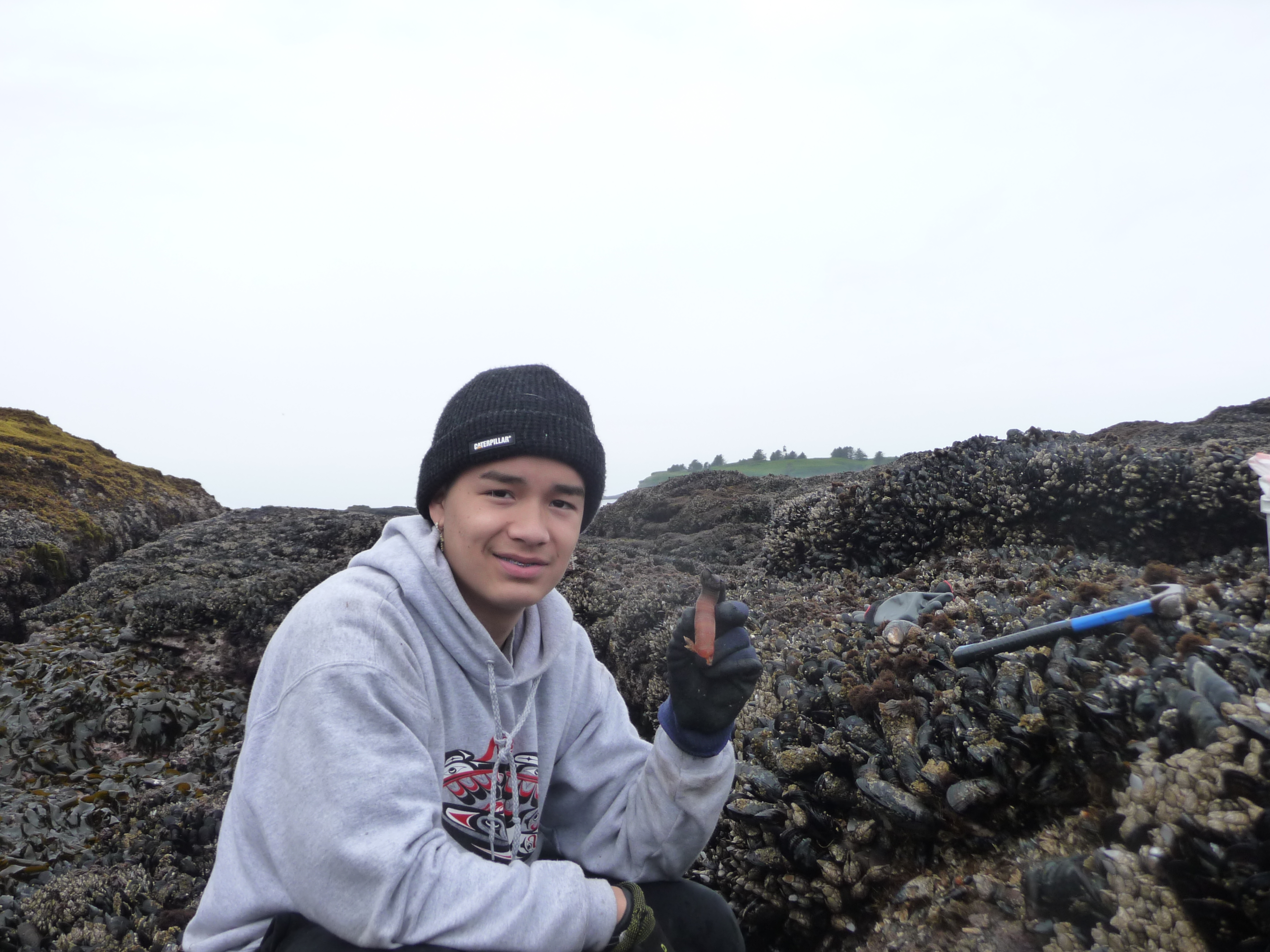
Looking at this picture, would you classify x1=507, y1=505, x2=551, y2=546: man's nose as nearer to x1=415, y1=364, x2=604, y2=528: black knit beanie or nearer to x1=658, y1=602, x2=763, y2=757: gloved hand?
x1=415, y1=364, x2=604, y2=528: black knit beanie

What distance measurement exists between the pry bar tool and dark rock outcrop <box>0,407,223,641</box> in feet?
21.0

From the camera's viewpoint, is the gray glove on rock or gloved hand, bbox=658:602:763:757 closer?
gloved hand, bbox=658:602:763:757

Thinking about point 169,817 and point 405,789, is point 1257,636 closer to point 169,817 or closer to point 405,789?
point 405,789

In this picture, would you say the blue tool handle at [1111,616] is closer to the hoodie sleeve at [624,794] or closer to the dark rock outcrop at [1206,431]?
the hoodie sleeve at [624,794]

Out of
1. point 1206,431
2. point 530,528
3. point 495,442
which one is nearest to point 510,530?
point 530,528

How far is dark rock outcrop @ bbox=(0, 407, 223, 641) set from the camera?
20.5 ft

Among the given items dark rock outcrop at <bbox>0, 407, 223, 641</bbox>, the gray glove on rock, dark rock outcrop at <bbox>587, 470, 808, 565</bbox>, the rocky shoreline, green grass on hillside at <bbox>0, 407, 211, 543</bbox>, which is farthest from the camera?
dark rock outcrop at <bbox>587, 470, 808, 565</bbox>

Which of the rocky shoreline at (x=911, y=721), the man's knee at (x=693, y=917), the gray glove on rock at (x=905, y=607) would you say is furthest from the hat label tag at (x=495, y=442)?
the gray glove on rock at (x=905, y=607)

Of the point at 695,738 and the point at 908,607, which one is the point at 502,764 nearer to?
the point at 695,738

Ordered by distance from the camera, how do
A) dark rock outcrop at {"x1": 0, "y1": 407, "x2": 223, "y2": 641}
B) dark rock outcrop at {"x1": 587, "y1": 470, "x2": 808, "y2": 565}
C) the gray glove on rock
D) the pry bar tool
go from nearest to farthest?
the pry bar tool → the gray glove on rock → dark rock outcrop at {"x1": 0, "y1": 407, "x2": 223, "y2": 641} → dark rock outcrop at {"x1": 587, "y1": 470, "x2": 808, "y2": 565}

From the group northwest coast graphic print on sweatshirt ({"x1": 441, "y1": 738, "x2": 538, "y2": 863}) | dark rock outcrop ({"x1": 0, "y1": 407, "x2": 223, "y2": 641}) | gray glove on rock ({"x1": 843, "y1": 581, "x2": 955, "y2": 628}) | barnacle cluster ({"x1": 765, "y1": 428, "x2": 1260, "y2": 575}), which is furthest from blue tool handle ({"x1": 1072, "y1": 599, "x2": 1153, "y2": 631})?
dark rock outcrop ({"x1": 0, "y1": 407, "x2": 223, "y2": 641})

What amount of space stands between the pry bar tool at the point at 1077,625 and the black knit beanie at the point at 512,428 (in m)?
1.53

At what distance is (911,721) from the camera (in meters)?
2.62

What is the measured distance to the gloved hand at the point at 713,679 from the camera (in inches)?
82.8
